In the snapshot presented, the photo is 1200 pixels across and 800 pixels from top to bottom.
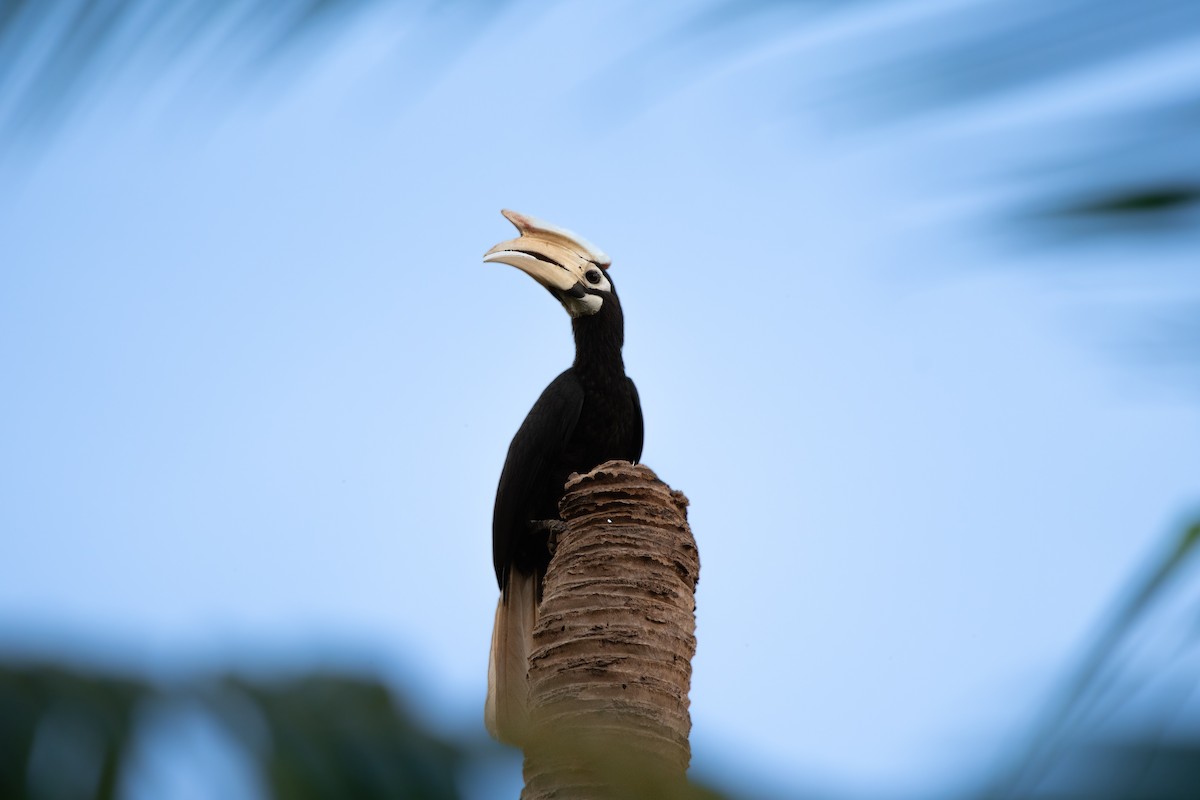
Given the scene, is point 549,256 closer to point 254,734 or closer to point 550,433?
point 550,433

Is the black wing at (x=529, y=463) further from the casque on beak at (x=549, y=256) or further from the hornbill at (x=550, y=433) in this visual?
the casque on beak at (x=549, y=256)

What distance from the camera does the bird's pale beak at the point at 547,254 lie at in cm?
736

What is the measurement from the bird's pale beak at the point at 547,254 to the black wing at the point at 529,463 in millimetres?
670

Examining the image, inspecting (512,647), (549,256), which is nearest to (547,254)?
(549,256)

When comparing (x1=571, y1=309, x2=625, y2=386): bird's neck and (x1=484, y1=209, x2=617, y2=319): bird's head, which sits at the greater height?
(x1=484, y1=209, x2=617, y2=319): bird's head

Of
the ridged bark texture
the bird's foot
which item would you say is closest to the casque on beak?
the bird's foot

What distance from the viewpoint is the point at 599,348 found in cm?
733

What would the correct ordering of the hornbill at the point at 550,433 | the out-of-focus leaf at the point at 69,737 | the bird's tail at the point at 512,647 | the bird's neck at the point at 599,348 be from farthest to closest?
the bird's neck at the point at 599,348
the hornbill at the point at 550,433
the bird's tail at the point at 512,647
the out-of-focus leaf at the point at 69,737

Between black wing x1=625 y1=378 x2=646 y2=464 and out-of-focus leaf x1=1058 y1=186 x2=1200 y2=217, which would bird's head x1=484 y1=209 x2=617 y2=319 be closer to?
black wing x1=625 y1=378 x2=646 y2=464

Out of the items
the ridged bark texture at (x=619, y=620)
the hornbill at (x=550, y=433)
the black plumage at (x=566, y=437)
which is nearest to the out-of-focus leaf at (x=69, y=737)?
the ridged bark texture at (x=619, y=620)

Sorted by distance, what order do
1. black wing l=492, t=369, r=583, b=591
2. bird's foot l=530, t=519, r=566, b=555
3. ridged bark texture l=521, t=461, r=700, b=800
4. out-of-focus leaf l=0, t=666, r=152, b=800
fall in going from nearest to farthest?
out-of-focus leaf l=0, t=666, r=152, b=800
ridged bark texture l=521, t=461, r=700, b=800
bird's foot l=530, t=519, r=566, b=555
black wing l=492, t=369, r=583, b=591

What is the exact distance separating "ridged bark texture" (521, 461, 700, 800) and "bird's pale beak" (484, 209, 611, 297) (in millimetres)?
2866

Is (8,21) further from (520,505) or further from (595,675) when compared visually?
(520,505)

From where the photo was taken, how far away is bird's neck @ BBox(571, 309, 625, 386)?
7.23 m
